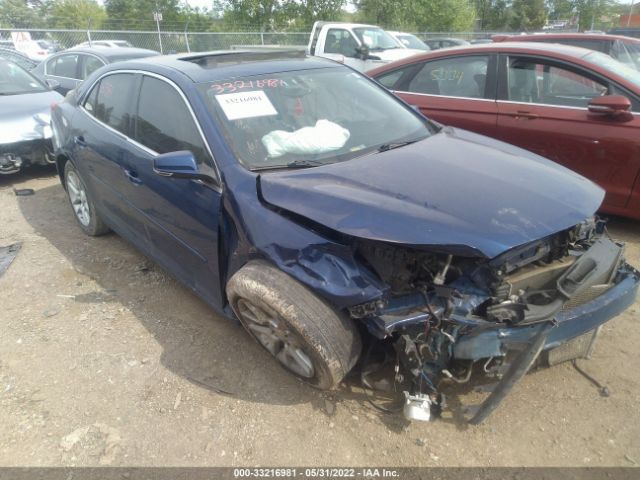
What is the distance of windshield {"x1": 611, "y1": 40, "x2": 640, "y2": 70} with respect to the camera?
546 cm

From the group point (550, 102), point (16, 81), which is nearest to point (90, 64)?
point (16, 81)

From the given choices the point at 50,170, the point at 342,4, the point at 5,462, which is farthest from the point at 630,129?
the point at 342,4

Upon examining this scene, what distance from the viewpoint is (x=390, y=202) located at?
7.41 feet

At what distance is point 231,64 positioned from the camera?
322 centimetres

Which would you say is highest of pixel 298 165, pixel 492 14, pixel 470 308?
pixel 492 14

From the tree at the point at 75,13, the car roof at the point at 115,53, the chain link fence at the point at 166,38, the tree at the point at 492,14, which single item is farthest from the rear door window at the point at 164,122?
the tree at the point at 492,14

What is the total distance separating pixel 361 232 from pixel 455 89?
11.0 ft

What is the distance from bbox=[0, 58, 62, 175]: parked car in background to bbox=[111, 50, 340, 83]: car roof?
120 inches

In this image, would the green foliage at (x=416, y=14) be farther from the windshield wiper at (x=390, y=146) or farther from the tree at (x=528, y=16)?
the windshield wiper at (x=390, y=146)

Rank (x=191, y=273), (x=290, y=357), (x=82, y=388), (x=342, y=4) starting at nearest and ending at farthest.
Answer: (x=290, y=357), (x=82, y=388), (x=191, y=273), (x=342, y=4)

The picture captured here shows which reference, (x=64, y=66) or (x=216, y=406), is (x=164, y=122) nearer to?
(x=216, y=406)

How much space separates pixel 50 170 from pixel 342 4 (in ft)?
73.0

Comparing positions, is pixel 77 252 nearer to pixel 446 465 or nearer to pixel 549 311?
pixel 446 465

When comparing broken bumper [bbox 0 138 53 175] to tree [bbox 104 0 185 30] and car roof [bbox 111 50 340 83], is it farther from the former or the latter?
tree [bbox 104 0 185 30]
